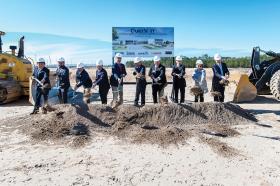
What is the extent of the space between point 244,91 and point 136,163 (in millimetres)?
8066

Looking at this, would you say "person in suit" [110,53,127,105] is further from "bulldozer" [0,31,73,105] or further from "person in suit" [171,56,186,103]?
"bulldozer" [0,31,73,105]

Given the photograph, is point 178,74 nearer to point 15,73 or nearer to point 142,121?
point 142,121

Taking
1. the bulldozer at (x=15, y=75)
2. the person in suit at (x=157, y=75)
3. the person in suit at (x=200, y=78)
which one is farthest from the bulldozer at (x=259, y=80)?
the bulldozer at (x=15, y=75)

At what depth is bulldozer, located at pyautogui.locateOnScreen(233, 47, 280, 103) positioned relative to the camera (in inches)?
540

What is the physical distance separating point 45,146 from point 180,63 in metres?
4.97

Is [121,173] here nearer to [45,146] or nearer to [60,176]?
[60,176]

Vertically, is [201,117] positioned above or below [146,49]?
below

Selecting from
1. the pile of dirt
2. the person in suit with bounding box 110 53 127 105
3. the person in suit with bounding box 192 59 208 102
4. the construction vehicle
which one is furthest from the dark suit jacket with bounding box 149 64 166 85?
the construction vehicle

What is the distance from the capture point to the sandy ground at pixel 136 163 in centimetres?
611

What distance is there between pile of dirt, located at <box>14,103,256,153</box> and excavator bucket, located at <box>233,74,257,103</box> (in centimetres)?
321

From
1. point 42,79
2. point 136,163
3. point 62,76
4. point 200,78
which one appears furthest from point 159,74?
point 136,163

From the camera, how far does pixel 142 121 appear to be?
9688 mm

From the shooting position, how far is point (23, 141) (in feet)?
27.7

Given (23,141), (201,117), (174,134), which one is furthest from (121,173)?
(201,117)
